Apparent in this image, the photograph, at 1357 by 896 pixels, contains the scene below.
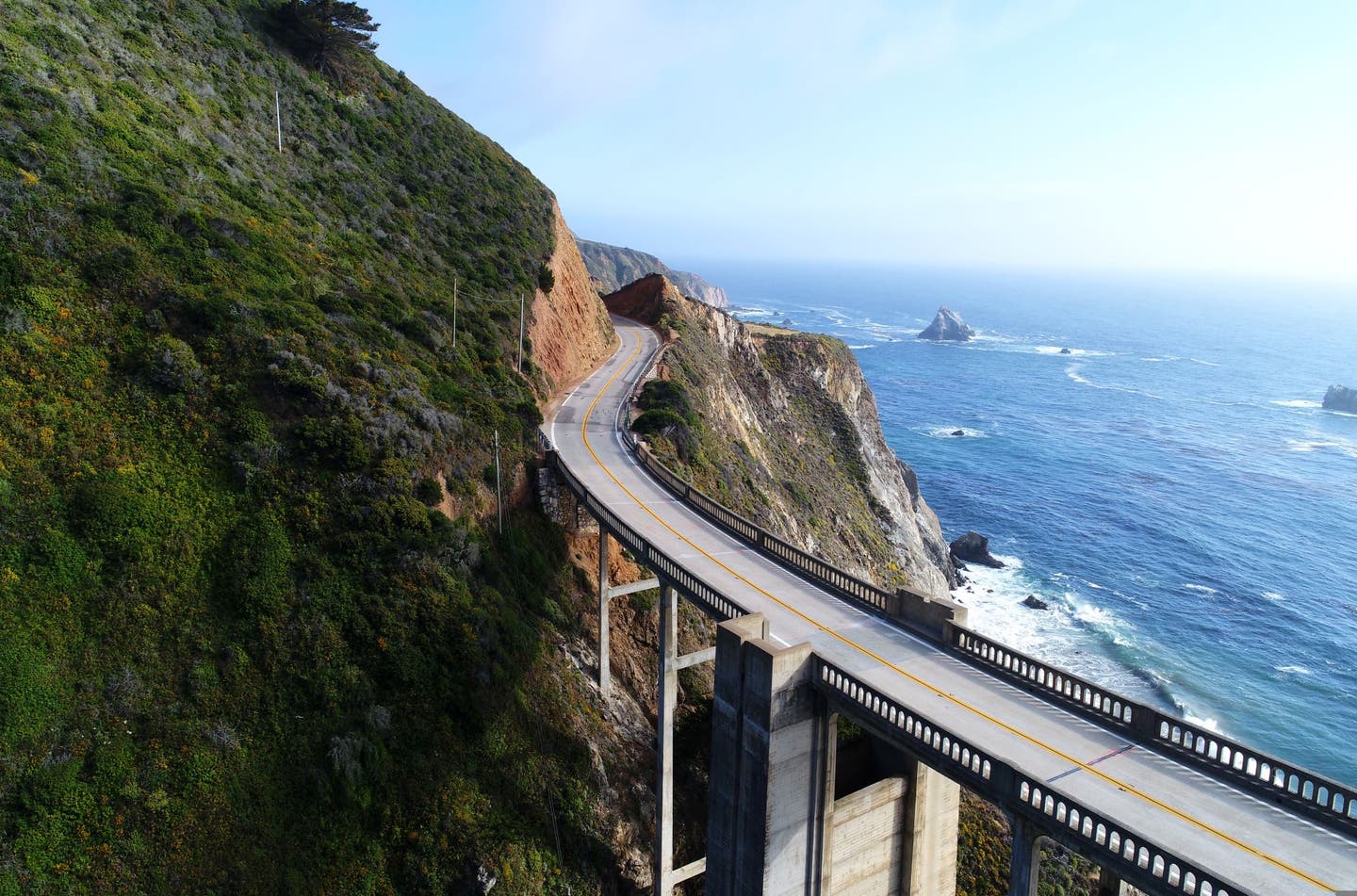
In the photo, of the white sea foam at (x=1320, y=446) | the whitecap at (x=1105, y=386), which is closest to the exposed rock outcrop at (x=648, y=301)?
the white sea foam at (x=1320, y=446)

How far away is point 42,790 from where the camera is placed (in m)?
18.3

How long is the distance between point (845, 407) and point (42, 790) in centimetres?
6897

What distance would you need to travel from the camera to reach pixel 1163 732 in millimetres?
17484

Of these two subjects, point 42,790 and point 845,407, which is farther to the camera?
point 845,407

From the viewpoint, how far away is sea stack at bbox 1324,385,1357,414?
411ft

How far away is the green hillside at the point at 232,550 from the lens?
19.8 m

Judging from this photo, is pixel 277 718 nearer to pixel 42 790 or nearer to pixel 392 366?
pixel 42 790

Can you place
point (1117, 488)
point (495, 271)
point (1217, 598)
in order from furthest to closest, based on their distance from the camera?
point (1117, 488) < point (1217, 598) < point (495, 271)

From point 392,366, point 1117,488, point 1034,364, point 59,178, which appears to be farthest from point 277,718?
point 1034,364

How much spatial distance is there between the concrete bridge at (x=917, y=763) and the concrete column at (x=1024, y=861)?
0.04 m

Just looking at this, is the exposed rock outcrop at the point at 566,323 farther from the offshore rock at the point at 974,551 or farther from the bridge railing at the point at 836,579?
the offshore rock at the point at 974,551

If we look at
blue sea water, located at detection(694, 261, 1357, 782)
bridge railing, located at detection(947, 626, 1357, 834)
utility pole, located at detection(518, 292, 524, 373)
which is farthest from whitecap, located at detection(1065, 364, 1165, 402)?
bridge railing, located at detection(947, 626, 1357, 834)

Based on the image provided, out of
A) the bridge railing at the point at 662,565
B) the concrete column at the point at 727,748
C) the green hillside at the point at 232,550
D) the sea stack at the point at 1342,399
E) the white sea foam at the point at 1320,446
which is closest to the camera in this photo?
the concrete column at the point at 727,748

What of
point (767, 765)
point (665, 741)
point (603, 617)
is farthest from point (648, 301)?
point (767, 765)
